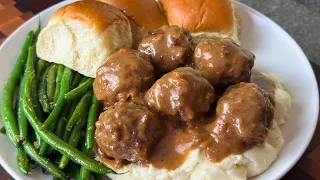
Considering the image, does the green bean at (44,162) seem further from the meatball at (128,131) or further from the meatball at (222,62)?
the meatball at (222,62)

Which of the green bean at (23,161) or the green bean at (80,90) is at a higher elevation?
the green bean at (80,90)

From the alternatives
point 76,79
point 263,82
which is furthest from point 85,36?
point 263,82

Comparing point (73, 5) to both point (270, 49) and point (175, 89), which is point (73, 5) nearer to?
point (175, 89)

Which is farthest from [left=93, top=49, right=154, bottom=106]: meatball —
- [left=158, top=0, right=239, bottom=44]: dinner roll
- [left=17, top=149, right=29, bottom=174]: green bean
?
[left=158, top=0, right=239, bottom=44]: dinner roll

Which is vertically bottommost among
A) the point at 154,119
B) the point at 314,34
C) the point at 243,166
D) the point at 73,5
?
the point at 314,34

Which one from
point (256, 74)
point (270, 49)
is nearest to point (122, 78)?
point (256, 74)

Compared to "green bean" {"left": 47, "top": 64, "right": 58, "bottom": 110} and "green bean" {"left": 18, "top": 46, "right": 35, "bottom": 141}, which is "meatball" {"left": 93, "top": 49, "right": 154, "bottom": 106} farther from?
"green bean" {"left": 18, "top": 46, "right": 35, "bottom": 141}

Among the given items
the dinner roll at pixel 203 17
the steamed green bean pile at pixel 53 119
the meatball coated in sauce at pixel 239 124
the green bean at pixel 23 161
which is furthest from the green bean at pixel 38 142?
the dinner roll at pixel 203 17
